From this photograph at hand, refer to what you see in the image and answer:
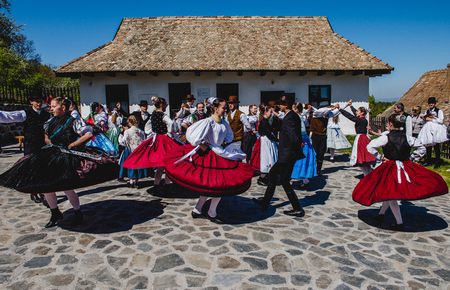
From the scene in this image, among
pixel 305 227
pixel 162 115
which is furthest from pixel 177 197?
pixel 305 227

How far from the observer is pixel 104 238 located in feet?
15.3

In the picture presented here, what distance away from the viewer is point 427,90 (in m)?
29.5

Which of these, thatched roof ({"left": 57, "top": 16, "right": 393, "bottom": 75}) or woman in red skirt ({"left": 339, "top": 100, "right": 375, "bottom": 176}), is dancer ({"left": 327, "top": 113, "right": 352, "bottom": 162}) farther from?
thatched roof ({"left": 57, "top": 16, "right": 393, "bottom": 75})

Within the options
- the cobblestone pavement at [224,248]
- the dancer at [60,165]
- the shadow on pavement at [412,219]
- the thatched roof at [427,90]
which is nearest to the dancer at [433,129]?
the cobblestone pavement at [224,248]

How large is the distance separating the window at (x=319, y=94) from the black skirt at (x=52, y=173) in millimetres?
14643

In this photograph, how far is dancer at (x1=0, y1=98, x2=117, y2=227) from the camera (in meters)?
4.48

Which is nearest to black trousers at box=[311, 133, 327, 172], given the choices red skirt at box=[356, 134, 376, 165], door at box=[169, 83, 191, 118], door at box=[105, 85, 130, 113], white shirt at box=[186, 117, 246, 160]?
red skirt at box=[356, 134, 376, 165]

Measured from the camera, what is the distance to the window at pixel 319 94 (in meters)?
17.8

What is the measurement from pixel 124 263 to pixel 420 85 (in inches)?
1322

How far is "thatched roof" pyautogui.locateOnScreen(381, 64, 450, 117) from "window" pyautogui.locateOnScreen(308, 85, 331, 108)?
43.8ft

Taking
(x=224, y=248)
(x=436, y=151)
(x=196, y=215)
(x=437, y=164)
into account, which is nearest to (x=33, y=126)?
(x=196, y=215)

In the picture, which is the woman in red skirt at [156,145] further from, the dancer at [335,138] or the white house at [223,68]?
the white house at [223,68]

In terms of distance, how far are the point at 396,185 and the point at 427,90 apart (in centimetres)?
2975

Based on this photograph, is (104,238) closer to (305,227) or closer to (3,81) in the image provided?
(305,227)
